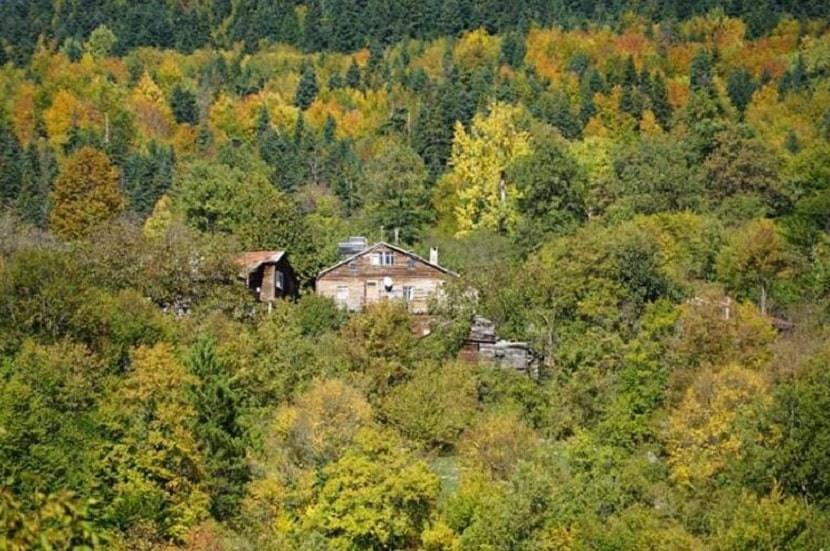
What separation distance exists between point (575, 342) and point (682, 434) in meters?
11.9

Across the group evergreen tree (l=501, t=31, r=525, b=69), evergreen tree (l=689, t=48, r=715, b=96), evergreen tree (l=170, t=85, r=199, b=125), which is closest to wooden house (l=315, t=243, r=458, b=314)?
evergreen tree (l=689, t=48, r=715, b=96)

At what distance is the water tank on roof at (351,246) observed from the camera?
72938 mm

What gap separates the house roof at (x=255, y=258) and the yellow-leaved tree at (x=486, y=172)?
16396mm

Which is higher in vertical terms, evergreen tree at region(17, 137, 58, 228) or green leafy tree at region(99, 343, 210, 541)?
evergreen tree at region(17, 137, 58, 228)

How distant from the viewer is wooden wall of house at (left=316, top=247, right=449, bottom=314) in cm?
6781

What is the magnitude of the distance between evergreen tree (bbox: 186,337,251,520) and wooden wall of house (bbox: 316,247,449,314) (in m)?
21.9

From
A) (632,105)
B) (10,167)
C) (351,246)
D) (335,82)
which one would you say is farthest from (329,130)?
(351,246)

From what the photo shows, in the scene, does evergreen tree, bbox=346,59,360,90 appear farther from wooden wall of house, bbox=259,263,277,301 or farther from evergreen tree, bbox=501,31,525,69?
wooden wall of house, bbox=259,263,277,301

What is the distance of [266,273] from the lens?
65125 mm

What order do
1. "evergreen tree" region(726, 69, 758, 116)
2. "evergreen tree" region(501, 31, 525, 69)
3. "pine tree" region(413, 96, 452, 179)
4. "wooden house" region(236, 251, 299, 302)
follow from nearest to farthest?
1. "wooden house" region(236, 251, 299, 302)
2. "pine tree" region(413, 96, 452, 179)
3. "evergreen tree" region(726, 69, 758, 116)
4. "evergreen tree" region(501, 31, 525, 69)

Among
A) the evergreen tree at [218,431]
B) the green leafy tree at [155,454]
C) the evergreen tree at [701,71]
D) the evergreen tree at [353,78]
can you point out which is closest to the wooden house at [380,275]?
the evergreen tree at [218,431]

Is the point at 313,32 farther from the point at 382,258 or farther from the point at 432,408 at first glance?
the point at 432,408

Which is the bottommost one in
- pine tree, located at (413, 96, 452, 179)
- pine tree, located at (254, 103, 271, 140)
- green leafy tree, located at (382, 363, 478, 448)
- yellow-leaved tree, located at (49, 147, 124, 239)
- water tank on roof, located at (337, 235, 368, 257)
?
green leafy tree, located at (382, 363, 478, 448)

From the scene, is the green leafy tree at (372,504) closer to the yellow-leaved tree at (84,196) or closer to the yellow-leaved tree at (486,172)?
the yellow-leaved tree at (486,172)
